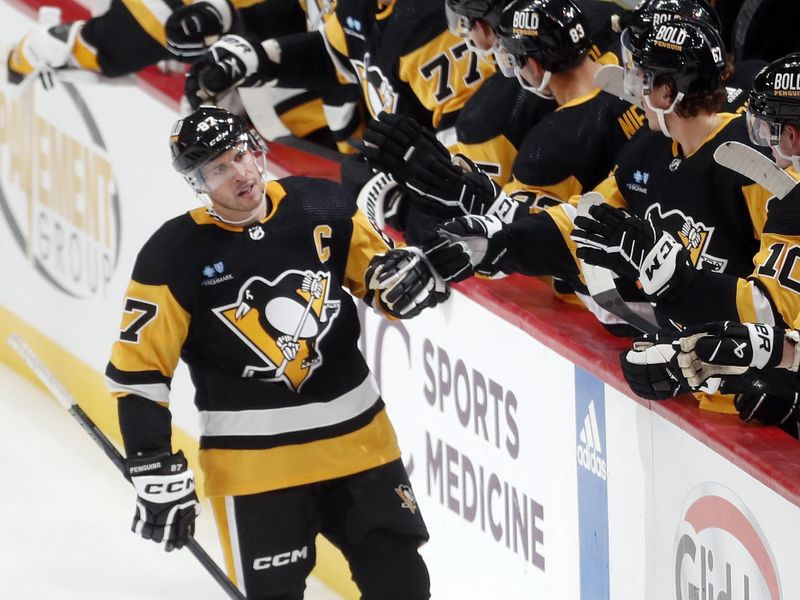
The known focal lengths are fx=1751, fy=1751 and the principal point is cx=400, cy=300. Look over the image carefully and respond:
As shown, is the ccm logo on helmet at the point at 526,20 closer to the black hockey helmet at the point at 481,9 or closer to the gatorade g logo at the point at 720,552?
the black hockey helmet at the point at 481,9

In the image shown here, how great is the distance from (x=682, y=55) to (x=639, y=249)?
1.45ft

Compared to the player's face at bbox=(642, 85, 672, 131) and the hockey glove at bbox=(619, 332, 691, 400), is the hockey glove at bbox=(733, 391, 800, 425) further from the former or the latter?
the player's face at bbox=(642, 85, 672, 131)

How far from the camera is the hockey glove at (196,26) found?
533 centimetres

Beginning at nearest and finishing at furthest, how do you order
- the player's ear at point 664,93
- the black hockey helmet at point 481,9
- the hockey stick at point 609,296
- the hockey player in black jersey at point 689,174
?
the hockey player in black jersey at point 689,174
the player's ear at point 664,93
the hockey stick at point 609,296
the black hockey helmet at point 481,9

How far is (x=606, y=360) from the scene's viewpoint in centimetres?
367

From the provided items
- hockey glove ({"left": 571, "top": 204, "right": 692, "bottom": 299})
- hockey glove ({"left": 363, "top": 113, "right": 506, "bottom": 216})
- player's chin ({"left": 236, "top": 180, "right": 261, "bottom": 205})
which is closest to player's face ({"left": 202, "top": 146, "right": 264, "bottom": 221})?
player's chin ({"left": 236, "top": 180, "right": 261, "bottom": 205})

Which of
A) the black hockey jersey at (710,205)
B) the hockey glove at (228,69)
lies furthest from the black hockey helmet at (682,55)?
the hockey glove at (228,69)

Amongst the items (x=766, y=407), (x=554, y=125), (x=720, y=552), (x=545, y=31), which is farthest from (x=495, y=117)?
(x=720, y=552)

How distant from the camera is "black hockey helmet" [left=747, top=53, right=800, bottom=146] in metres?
3.04

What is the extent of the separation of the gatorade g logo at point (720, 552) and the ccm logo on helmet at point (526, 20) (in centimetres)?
112

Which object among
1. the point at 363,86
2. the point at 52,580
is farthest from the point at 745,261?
the point at 52,580

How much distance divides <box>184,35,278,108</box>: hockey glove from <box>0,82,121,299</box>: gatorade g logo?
2.67 ft

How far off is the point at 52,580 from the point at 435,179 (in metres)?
2.08

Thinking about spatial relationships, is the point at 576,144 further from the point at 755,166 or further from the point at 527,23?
the point at 755,166
